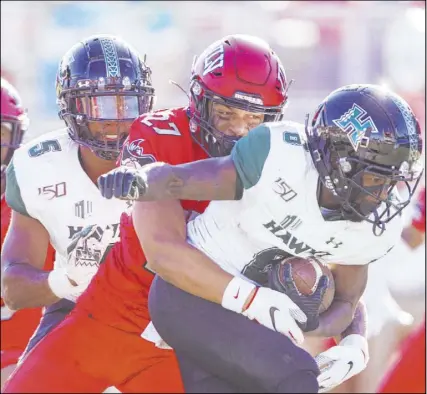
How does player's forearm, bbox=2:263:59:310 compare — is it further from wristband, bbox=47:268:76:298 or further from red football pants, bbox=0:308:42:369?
red football pants, bbox=0:308:42:369

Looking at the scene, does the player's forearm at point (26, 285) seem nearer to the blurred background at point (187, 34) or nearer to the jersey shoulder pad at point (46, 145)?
the jersey shoulder pad at point (46, 145)

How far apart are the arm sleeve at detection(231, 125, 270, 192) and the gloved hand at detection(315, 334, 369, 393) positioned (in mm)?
563

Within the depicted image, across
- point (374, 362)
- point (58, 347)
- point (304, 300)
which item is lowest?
point (374, 362)

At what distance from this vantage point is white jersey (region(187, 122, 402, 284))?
3.29 m

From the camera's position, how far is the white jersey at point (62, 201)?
163 inches

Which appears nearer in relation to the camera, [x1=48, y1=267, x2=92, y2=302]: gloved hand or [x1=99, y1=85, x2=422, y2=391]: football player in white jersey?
[x1=99, y1=85, x2=422, y2=391]: football player in white jersey

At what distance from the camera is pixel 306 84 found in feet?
27.3

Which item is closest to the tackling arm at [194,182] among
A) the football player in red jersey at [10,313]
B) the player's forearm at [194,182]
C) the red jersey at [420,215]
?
the player's forearm at [194,182]

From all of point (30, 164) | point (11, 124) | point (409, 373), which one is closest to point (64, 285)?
point (30, 164)

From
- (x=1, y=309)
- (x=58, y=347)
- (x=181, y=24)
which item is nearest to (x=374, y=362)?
(x=1, y=309)

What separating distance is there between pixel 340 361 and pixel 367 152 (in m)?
0.62

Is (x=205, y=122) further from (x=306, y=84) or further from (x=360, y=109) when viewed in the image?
(x=306, y=84)

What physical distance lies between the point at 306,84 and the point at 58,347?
16.5 feet

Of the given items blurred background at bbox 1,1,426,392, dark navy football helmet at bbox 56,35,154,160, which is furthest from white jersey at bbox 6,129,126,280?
blurred background at bbox 1,1,426,392
